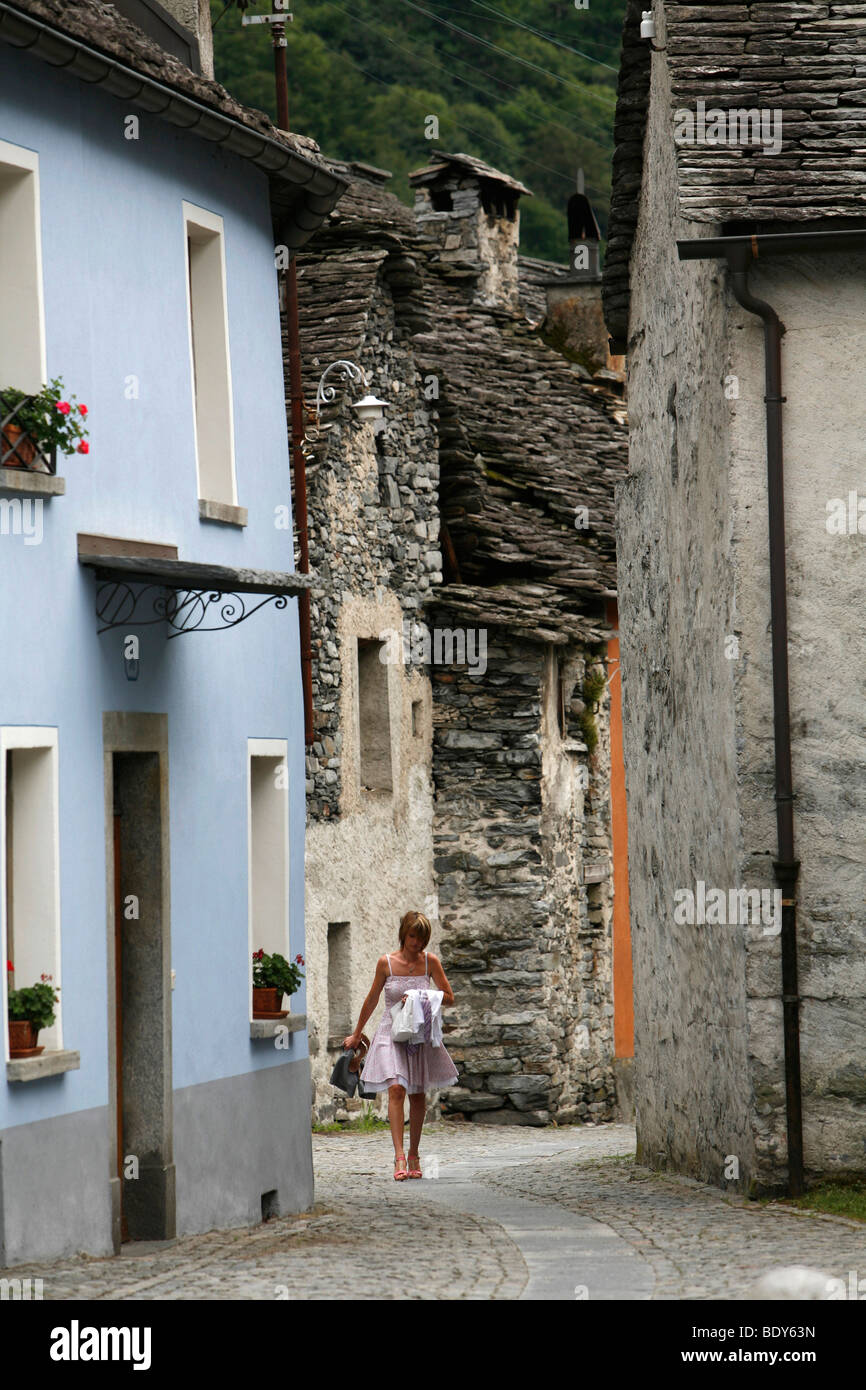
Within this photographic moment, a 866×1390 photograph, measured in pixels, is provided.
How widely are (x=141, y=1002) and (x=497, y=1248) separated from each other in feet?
7.52

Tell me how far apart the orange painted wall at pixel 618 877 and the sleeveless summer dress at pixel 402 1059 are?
440 inches

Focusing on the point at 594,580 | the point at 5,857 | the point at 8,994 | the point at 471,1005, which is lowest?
the point at 471,1005

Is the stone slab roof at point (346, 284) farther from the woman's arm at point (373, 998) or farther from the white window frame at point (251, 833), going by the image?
the woman's arm at point (373, 998)

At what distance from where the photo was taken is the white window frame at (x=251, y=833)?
1138 centimetres

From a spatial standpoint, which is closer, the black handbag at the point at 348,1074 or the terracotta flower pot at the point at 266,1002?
the terracotta flower pot at the point at 266,1002

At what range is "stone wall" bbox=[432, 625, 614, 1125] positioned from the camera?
797 inches

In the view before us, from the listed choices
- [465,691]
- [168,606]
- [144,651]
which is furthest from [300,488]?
[144,651]

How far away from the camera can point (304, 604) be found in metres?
16.7

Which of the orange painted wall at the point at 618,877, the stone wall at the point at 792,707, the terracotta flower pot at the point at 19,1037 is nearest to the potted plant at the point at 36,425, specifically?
the terracotta flower pot at the point at 19,1037

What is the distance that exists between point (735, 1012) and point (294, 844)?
9.97 feet

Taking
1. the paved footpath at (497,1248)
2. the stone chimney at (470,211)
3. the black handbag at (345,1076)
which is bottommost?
the paved footpath at (497,1248)

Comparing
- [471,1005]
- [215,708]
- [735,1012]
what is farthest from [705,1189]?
[471,1005]

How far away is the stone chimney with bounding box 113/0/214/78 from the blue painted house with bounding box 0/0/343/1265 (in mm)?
1124

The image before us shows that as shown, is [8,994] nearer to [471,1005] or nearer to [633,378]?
[633,378]
